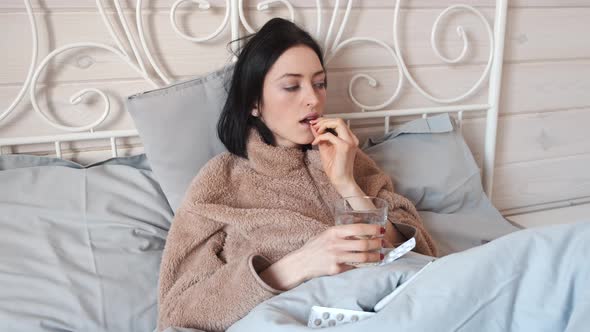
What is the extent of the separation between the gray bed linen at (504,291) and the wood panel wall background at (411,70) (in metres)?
0.83

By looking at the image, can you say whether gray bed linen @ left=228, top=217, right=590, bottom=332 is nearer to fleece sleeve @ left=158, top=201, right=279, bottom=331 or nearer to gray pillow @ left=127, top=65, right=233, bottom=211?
fleece sleeve @ left=158, top=201, right=279, bottom=331

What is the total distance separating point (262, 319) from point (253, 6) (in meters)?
0.90

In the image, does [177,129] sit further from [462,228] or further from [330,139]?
[462,228]

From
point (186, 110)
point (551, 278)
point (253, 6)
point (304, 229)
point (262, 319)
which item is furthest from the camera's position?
point (253, 6)

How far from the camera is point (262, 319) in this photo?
805 millimetres

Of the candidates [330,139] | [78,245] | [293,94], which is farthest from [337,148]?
[78,245]

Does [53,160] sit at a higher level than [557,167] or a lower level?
higher

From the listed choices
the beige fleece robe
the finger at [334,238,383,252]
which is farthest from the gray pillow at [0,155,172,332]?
the finger at [334,238,383,252]

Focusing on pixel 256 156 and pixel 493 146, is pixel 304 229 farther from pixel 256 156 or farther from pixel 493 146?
pixel 493 146

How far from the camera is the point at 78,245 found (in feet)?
3.73

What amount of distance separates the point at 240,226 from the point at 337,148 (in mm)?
271

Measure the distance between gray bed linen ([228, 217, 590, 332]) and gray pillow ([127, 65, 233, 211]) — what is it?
54 cm

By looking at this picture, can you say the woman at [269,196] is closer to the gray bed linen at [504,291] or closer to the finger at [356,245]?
the finger at [356,245]

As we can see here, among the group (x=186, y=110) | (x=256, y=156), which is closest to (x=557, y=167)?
(x=256, y=156)
